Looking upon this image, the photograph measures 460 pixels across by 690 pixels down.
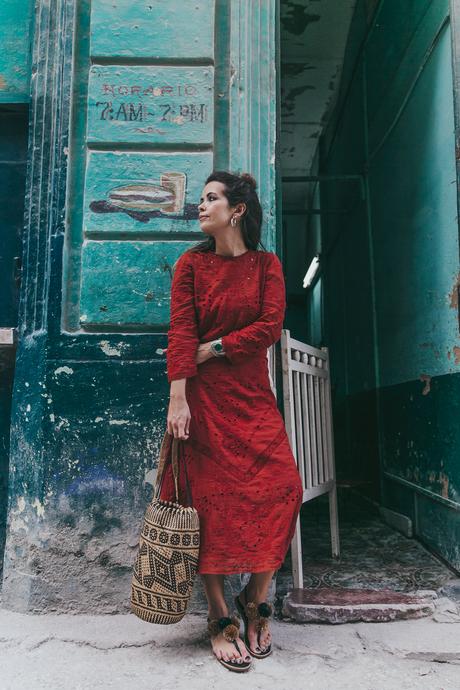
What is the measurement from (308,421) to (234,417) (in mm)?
1057

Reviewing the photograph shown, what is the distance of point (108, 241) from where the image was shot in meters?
2.78

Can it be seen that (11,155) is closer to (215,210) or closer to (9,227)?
(9,227)

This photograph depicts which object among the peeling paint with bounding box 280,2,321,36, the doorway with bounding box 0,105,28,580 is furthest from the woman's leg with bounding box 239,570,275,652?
the peeling paint with bounding box 280,2,321,36

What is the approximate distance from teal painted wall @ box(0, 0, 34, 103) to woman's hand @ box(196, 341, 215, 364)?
1.87m

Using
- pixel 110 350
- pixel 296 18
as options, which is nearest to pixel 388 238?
pixel 296 18

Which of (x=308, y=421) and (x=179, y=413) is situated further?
(x=308, y=421)

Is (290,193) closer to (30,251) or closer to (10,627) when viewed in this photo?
(30,251)

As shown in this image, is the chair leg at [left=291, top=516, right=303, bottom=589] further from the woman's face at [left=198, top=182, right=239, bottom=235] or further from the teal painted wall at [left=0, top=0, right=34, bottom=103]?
the teal painted wall at [left=0, top=0, right=34, bottom=103]

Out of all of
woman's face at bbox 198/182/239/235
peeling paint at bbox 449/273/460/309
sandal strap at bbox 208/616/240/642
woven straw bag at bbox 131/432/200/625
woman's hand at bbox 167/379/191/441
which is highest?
woman's face at bbox 198/182/239/235

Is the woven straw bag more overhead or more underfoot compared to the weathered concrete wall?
more underfoot

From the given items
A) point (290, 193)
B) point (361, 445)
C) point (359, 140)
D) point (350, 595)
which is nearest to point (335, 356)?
point (361, 445)

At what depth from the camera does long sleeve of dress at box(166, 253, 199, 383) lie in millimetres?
2176

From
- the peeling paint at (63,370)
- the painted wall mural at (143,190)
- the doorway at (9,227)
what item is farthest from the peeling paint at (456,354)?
the doorway at (9,227)

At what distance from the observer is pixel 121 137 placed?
2830 mm
